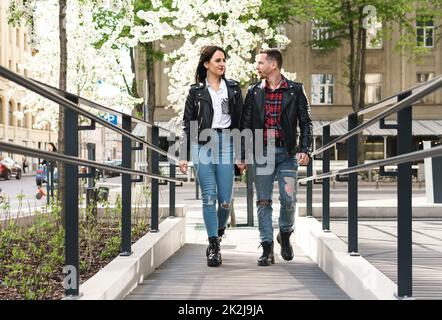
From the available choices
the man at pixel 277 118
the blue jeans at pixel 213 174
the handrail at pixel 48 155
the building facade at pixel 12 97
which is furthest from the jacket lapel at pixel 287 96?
the building facade at pixel 12 97

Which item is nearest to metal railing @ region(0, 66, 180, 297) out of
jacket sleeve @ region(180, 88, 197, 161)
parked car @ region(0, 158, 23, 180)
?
jacket sleeve @ region(180, 88, 197, 161)

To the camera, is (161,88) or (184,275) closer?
(184,275)

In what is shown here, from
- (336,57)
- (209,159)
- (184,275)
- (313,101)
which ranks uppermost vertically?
(336,57)

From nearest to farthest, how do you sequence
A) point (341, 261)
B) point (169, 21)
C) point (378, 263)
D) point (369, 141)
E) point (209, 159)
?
point (341, 261), point (378, 263), point (209, 159), point (169, 21), point (369, 141)

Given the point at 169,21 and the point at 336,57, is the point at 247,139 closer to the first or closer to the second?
the point at 169,21

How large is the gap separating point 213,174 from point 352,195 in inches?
46.8

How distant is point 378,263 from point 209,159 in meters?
1.56

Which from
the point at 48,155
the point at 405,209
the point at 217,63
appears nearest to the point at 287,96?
the point at 217,63

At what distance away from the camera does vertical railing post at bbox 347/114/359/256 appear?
5117 millimetres

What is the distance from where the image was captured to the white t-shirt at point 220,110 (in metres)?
5.57

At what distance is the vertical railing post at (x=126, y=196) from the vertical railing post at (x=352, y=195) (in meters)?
1.64

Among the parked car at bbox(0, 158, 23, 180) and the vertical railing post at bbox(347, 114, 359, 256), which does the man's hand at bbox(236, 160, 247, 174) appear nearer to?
the vertical railing post at bbox(347, 114, 359, 256)

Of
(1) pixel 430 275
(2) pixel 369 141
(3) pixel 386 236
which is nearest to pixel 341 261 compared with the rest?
(1) pixel 430 275

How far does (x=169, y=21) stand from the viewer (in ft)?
82.8
